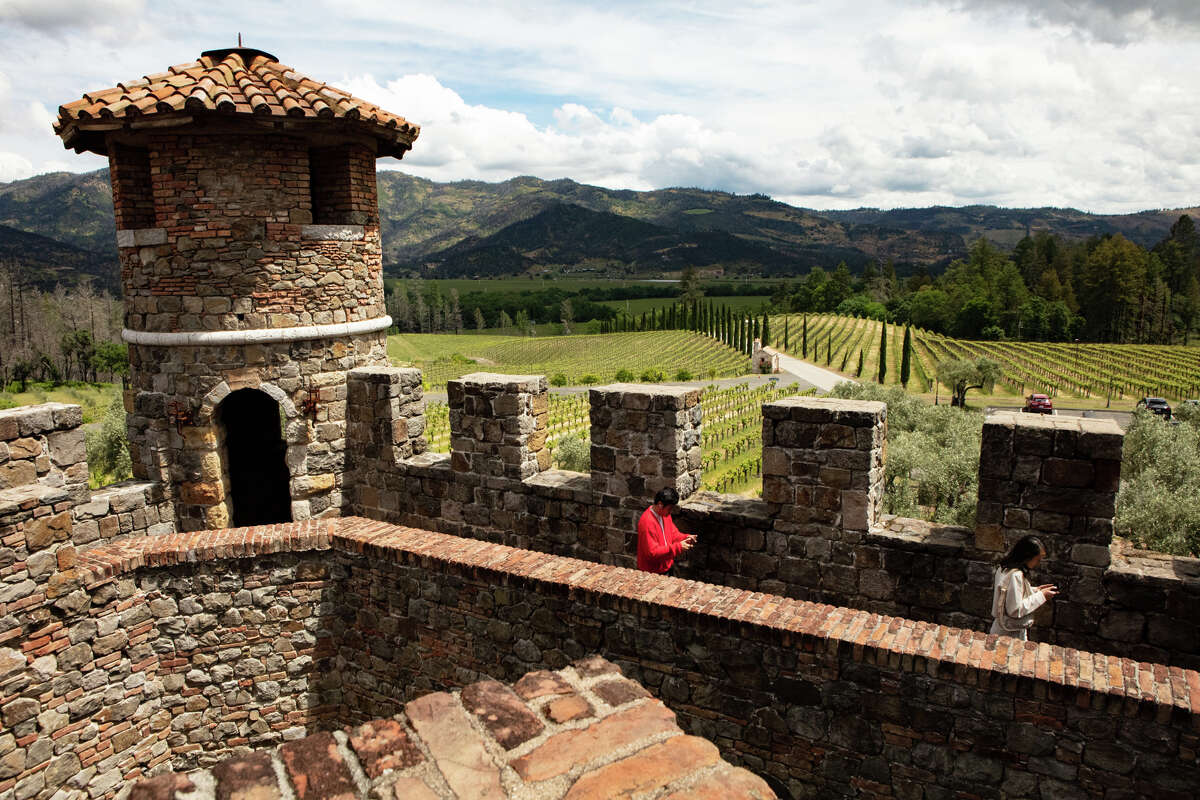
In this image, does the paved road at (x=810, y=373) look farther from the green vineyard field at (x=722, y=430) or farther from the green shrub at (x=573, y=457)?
the green shrub at (x=573, y=457)

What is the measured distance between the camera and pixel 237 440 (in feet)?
34.0

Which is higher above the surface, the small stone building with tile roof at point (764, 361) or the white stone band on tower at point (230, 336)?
the white stone band on tower at point (230, 336)

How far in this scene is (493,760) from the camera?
99.3 inches

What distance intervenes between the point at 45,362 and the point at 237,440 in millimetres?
81863

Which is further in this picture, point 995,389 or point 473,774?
point 995,389

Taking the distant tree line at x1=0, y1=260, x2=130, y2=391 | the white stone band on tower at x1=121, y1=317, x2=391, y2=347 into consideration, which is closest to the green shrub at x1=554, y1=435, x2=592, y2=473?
the white stone band on tower at x1=121, y1=317, x2=391, y2=347

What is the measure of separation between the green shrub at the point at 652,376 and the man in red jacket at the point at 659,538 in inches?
2456

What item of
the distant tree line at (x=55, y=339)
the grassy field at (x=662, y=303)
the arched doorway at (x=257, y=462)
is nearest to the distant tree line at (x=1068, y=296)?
the grassy field at (x=662, y=303)

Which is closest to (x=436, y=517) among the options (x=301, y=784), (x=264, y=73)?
(x=264, y=73)

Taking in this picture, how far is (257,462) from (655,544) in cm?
694

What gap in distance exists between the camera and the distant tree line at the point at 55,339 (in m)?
73.4

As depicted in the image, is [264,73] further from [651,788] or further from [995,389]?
[995,389]

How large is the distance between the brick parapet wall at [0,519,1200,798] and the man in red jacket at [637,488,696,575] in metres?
0.75

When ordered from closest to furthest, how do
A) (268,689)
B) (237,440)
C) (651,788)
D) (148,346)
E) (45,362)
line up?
(651,788) < (268,689) < (148,346) < (237,440) < (45,362)
